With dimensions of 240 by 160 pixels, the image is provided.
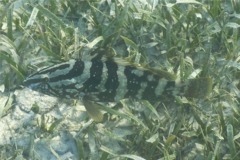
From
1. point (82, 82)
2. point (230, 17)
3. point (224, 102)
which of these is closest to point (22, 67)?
point (82, 82)

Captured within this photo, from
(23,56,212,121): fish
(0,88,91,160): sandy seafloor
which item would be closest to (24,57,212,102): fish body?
(23,56,212,121): fish

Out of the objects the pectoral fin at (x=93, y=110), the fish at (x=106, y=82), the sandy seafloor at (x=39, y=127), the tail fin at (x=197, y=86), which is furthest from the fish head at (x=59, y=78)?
the tail fin at (x=197, y=86)

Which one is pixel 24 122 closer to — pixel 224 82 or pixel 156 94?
pixel 156 94

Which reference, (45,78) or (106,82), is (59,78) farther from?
(106,82)

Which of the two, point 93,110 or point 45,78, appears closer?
point 45,78

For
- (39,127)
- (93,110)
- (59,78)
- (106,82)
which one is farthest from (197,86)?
(39,127)

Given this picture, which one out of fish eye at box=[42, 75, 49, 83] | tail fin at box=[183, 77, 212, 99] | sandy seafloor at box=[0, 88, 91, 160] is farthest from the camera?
sandy seafloor at box=[0, 88, 91, 160]

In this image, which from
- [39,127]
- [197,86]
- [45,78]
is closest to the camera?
[45,78]

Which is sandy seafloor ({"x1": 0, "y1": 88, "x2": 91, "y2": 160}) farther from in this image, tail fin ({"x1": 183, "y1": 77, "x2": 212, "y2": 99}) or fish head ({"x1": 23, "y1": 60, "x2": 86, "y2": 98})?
tail fin ({"x1": 183, "y1": 77, "x2": 212, "y2": 99})
